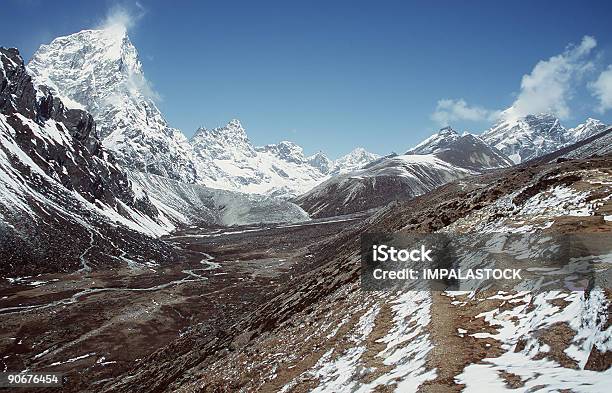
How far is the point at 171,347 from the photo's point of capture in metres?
54.0

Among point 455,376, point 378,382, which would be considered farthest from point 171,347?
point 455,376

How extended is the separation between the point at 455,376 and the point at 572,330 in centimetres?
463

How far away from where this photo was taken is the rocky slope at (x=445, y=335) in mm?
15383

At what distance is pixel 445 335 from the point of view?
66.3ft

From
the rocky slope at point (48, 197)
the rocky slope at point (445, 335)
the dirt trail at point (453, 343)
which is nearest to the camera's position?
the rocky slope at point (445, 335)

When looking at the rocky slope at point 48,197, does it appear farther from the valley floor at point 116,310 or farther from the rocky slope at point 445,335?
the rocky slope at point 445,335

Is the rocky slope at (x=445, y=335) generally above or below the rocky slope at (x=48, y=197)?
below

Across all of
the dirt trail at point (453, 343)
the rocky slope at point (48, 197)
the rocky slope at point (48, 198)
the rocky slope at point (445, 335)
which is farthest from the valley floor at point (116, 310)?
the dirt trail at point (453, 343)

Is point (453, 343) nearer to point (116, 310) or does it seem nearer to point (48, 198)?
point (116, 310)

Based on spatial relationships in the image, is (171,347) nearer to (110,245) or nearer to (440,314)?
(440,314)

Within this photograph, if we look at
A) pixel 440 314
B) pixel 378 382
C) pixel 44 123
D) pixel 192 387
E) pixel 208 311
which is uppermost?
pixel 44 123

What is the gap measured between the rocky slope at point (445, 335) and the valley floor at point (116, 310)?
13720 mm

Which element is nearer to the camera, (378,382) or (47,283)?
(378,382)

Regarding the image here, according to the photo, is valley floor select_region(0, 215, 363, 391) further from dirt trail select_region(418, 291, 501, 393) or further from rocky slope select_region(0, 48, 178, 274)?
dirt trail select_region(418, 291, 501, 393)
